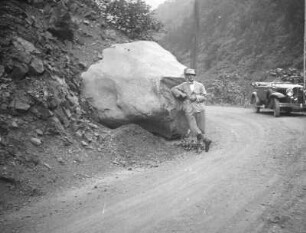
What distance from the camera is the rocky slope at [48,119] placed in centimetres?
607

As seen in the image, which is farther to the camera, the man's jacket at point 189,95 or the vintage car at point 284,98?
the vintage car at point 284,98

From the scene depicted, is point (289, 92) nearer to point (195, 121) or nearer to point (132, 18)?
point (195, 121)

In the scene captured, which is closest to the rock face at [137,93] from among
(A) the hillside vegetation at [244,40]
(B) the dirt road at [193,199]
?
(B) the dirt road at [193,199]

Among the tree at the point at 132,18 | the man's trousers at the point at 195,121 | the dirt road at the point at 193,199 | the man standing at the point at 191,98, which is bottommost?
the dirt road at the point at 193,199

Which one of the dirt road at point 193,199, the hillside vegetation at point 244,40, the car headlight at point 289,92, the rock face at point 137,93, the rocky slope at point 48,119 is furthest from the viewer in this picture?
the hillside vegetation at point 244,40

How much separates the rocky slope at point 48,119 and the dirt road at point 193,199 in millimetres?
566

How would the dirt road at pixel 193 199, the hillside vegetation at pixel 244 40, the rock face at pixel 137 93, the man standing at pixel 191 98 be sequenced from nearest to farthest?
the dirt road at pixel 193 199, the rock face at pixel 137 93, the man standing at pixel 191 98, the hillside vegetation at pixel 244 40

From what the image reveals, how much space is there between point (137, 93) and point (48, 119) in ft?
8.10

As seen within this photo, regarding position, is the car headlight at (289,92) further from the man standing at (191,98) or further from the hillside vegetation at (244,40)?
the hillside vegetation at (244,40)

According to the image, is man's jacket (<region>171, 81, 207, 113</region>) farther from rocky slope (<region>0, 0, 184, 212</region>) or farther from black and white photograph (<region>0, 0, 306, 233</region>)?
rocky slope (<region>0, 0, 184, 212</region>)

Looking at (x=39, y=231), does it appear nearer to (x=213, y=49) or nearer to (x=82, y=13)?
(x=82, y=13)

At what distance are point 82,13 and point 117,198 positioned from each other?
826 centimetres

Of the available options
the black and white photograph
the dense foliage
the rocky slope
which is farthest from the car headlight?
the rocky slope

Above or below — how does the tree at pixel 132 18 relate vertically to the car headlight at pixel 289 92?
above
